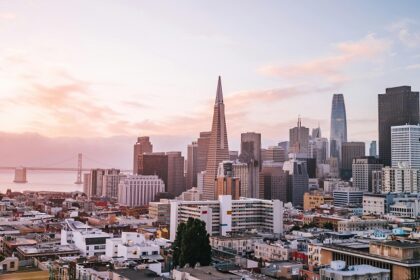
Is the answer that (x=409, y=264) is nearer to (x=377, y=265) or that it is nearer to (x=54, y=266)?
(x=377, y=265)

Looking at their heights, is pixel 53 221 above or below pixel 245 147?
below

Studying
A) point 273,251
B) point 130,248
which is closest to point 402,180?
point 273,251

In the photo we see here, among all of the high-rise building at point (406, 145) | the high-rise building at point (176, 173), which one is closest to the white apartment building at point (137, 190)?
the high-rise building at point (176, 173)

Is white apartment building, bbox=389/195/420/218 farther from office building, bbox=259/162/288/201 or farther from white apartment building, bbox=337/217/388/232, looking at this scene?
office building, bbox=259/162/288/201

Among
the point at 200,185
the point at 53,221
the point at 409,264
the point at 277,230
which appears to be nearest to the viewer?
the point at 409,264

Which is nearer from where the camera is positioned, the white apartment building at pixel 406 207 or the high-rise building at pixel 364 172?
the white apartment building at pixel 406 207

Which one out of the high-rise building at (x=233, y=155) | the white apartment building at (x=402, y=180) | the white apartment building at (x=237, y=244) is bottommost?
the white apartment building at (x=237, y=244)

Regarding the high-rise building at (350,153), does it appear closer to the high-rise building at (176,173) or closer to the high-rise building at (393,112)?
the high-rise building at (393,112)

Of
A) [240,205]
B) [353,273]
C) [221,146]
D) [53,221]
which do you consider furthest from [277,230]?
[221,146]
